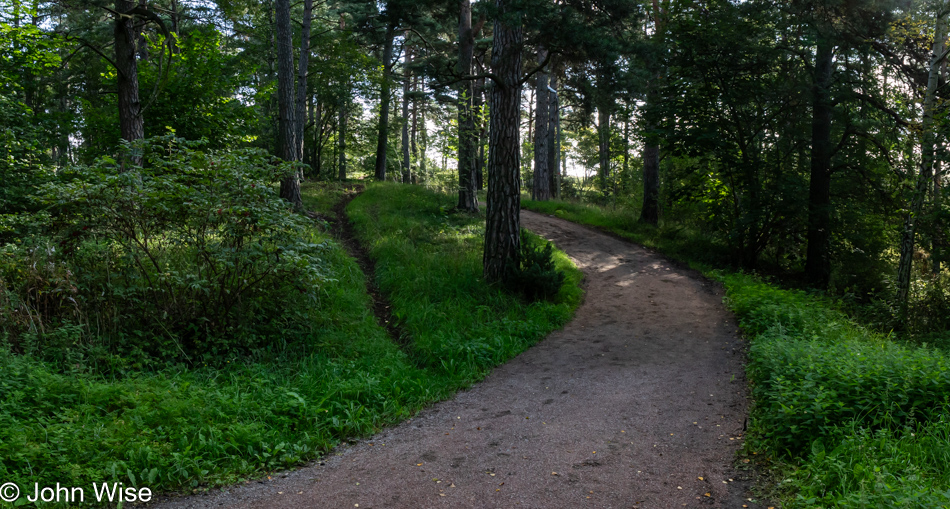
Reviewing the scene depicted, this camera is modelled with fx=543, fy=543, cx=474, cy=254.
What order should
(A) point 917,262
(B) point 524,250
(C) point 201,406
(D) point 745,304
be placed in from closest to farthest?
(C) point 201,406 → (D) point 745,304 → (B) point 524,250 → (A) point 917,262

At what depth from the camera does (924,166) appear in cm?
1032

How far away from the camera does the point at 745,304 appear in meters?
9.28

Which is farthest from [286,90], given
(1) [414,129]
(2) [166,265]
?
(1) [414,129]

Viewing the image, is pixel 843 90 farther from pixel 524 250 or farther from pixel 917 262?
pixel 524 250

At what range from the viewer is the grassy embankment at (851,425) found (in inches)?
136

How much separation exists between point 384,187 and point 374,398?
15173 mm

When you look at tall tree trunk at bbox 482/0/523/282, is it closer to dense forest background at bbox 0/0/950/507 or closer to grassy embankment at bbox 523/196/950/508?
dense forest background at bbox 0/0/950/507

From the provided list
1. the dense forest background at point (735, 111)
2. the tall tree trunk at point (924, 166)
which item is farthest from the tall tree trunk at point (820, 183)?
the tall tree trunk at point (924, 166)

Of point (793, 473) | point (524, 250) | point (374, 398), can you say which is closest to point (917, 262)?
point (524, 250)

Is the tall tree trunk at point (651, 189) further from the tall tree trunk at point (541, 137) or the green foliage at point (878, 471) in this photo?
the green foliage at point (878, 471)

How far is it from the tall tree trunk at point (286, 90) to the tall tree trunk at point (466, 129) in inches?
177

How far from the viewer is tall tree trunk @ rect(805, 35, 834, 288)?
12.9 m

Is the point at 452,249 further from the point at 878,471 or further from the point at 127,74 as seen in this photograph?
the point at 878,471

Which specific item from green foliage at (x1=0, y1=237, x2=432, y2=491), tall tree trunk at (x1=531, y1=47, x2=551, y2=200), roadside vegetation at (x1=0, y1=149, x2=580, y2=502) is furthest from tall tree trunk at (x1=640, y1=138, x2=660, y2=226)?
green foliage at (x1=0, y1=237, x2=432, y2=491)
